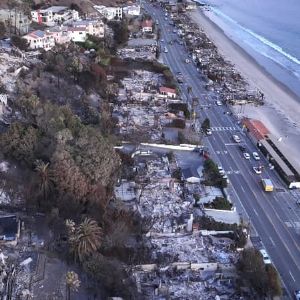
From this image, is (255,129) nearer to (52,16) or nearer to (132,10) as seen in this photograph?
(52,16)

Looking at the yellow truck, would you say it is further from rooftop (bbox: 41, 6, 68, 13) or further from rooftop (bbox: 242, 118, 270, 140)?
rooftop (bbox: 41, 6, 68, 13)

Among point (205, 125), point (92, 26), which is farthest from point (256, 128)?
point (92, 26)

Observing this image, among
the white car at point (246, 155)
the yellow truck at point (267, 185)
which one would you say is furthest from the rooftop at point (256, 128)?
the yellow truck at point (267, 185)

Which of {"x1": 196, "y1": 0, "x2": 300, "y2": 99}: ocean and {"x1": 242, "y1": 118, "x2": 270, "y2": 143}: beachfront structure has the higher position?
{"x1": 242, "y1": 118, "x2": 270, "y2": 143}: beachfront structure

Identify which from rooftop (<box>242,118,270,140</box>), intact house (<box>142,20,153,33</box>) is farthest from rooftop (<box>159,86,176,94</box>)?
intact house (<box>142,20,153,33</box>)

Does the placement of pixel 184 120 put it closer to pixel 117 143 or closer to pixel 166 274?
pixel 117 143

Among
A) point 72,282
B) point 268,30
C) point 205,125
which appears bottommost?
point 268,30

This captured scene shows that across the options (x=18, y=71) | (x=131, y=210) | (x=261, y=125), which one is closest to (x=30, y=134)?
(x=131, y=210)
